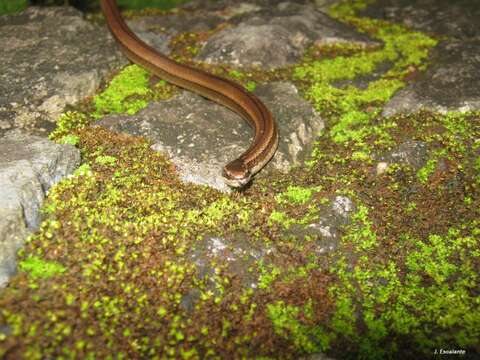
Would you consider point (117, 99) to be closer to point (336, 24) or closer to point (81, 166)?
point (81, 166)

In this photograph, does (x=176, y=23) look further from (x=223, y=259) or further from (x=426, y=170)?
(x=223, y=259)

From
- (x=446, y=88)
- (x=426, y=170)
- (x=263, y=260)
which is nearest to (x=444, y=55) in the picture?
(x=446, y=88)

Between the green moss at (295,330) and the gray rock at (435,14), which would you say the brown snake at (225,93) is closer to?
the green moss at (295,330)

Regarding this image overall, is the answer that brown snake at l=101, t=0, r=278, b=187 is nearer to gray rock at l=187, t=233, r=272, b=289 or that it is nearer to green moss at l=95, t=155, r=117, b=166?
gray rock at l=187, t=233, r=272, b=289

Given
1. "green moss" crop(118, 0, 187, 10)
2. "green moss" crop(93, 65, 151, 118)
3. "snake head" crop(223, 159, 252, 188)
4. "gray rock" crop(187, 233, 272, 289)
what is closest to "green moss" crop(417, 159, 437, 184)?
"snake head" crop(223, 159, 252, 188)

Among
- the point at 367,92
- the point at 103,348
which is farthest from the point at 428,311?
the point at 367,92

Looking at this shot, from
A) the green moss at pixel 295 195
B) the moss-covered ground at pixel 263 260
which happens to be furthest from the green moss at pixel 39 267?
the green moss at pixel 295 195
